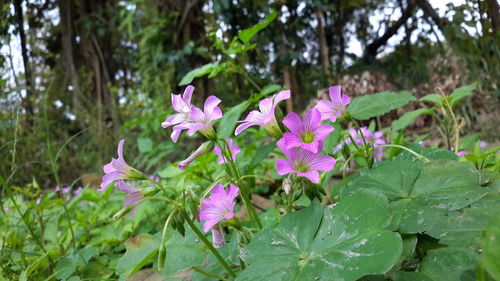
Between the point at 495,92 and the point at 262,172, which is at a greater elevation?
the point at 495,92

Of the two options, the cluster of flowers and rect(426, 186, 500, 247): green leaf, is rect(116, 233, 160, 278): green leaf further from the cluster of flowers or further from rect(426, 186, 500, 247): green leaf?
rect(426, 186, 500, 247): green leaf

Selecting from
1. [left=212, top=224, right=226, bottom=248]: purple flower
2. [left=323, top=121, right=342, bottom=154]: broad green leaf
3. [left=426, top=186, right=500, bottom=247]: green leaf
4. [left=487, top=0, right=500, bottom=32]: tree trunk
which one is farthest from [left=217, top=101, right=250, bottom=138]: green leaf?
[left=487, top=0, right=500, bottom=32]: tree trunk

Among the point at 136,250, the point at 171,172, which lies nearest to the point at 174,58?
the point at 171,172

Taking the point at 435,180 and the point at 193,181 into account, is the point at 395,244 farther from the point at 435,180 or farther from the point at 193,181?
the point at 193,181

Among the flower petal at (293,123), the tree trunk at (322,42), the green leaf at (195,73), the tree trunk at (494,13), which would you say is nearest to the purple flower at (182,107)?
the flower petal at (293,123)

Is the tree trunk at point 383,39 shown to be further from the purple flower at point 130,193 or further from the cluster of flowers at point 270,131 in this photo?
the purple flower at point 130,193

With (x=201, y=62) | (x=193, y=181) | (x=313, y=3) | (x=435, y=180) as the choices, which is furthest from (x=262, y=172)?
(x=313, y=3)

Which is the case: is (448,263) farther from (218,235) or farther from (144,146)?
(144,146)
